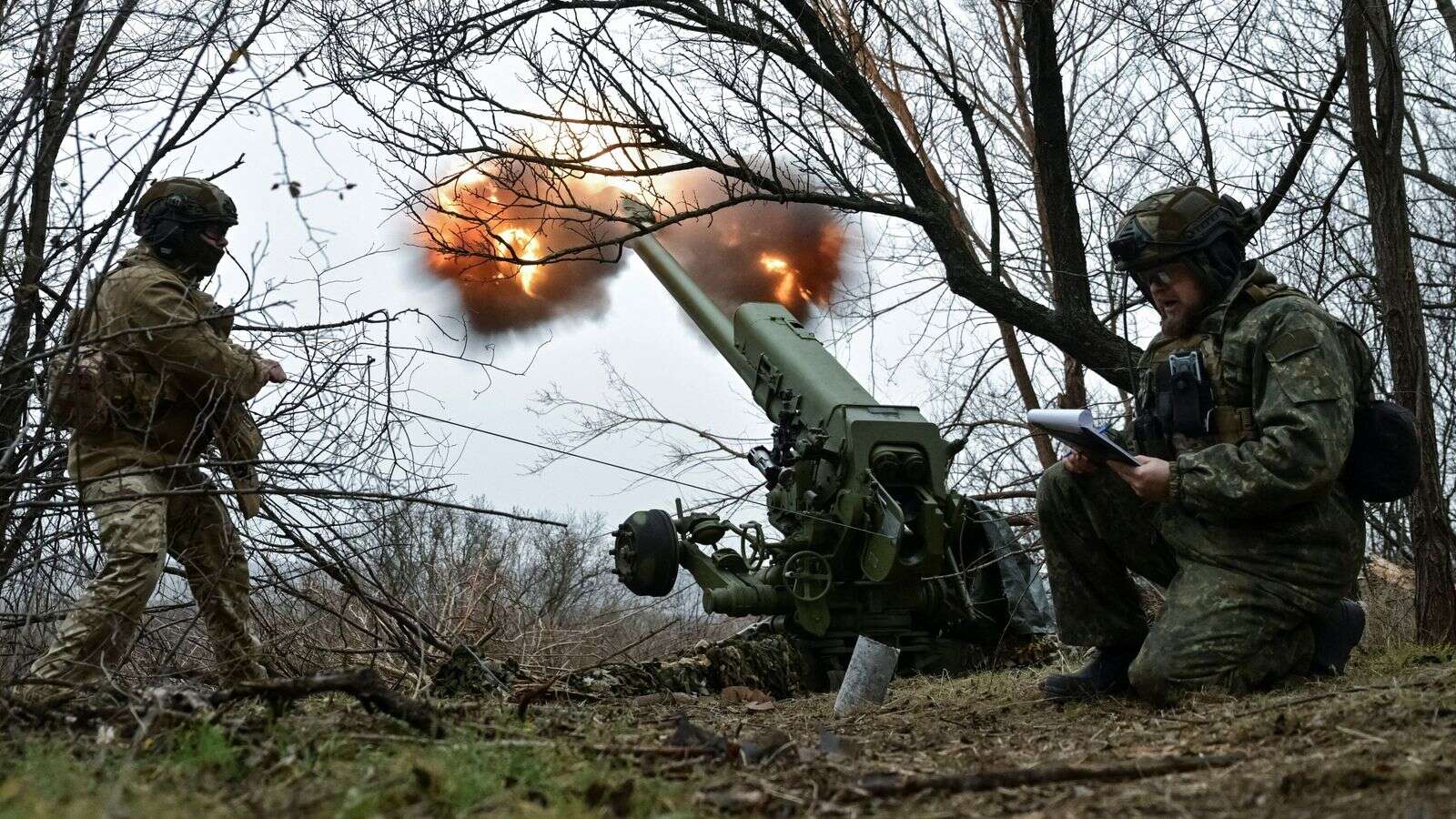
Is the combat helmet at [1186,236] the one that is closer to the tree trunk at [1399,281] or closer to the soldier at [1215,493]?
the soldier at [1215,493]

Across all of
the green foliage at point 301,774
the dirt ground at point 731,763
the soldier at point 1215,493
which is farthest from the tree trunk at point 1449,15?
the green foliage at point 301,774

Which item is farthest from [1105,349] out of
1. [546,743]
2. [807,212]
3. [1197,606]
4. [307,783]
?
[307,783]

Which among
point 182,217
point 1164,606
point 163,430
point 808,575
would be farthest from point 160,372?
point 1164,606

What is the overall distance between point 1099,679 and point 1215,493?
35.9 inches

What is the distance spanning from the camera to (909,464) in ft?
23.8

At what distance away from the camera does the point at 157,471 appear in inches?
199

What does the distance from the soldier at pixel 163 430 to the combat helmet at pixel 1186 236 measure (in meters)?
3.36

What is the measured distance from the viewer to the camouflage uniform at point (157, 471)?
16.4 ft

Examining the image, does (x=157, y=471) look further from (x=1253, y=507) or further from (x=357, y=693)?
(x=1253, y=507)

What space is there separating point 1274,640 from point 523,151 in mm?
4967

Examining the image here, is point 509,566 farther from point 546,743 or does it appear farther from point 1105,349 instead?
point 546,743

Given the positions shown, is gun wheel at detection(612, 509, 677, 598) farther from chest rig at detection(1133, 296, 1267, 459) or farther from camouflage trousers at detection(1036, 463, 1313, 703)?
chest rig at detection(1133, 296, 1267, 459)

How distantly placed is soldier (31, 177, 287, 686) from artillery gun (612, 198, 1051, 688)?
9.22ft

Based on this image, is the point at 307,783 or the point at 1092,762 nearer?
the point at 307,783
